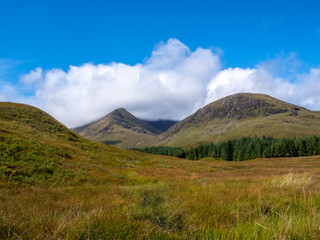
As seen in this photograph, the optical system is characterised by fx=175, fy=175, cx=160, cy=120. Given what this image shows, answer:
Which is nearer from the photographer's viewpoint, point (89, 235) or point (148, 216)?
point (89, 235)

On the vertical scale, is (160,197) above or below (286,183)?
below

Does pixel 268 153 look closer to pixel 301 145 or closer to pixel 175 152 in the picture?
pixel 301 145

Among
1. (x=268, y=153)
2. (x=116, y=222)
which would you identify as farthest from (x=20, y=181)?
(x=268, y=153)

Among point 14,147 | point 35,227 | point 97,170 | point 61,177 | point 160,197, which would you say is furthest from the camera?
point 97,170

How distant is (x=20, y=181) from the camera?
36.2 feet

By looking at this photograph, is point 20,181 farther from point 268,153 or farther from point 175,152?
point 175,152

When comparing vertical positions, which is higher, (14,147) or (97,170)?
(14,147)

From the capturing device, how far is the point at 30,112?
40000mm

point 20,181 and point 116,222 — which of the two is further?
point 20,181

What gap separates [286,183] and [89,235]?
8.40m

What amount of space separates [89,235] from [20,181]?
38.7 feet

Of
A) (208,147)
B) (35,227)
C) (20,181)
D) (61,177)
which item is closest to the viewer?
(35,227)

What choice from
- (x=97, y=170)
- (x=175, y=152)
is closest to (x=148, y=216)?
(x=97, y=170)

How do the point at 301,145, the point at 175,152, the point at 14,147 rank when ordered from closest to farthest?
the point at 14,147
the point at 301,145
the point at 175,152
